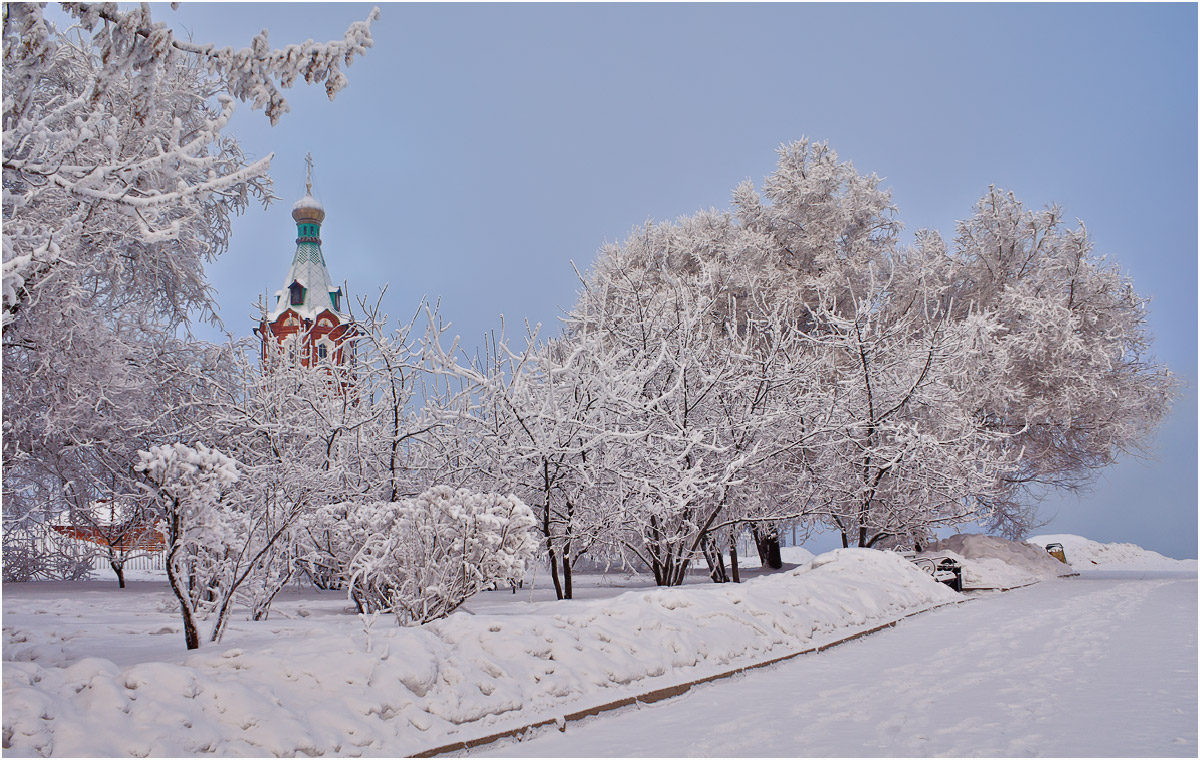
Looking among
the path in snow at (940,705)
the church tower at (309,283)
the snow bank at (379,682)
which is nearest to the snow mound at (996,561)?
the path in snow at (940,705)

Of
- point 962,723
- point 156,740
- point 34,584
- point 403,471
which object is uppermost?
point 403,471

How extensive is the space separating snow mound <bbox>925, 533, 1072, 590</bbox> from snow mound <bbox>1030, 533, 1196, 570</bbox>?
753cm

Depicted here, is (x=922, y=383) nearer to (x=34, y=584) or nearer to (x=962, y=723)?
(x=962, y=723)

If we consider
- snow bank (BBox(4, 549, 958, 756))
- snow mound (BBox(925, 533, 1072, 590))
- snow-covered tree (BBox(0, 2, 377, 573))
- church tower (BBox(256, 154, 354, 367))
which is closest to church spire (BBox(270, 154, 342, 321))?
church tower (BBox(256, 154, 354, 367))

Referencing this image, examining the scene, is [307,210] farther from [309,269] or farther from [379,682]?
[379,682]

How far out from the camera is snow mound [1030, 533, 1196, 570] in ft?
85.4

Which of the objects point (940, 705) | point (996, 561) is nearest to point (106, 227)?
point (940, 705)

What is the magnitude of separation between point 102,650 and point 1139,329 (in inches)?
908

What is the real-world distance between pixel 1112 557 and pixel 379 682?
29671 millimetres

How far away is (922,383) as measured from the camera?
14.4 m

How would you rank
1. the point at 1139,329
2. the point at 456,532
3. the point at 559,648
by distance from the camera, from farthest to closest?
the point at 1139,329 < the point at 456,532 < the point at 559,648

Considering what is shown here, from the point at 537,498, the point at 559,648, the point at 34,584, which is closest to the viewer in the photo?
the point at 559,648

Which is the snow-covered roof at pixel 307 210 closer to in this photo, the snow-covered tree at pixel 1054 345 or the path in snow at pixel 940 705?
the snow-covered tree at pixel 1054 345

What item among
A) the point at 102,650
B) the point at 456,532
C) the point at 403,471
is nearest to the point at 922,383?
the point at 403,471
